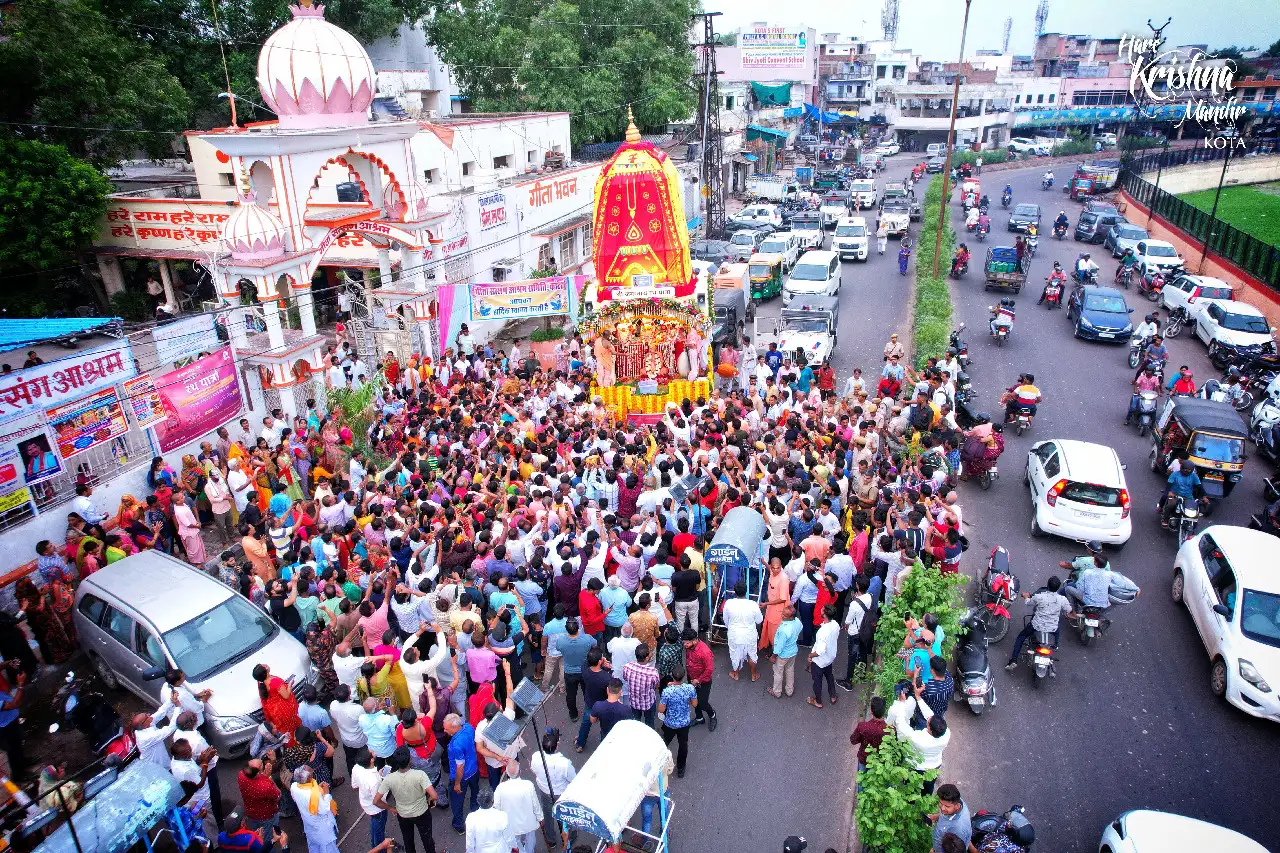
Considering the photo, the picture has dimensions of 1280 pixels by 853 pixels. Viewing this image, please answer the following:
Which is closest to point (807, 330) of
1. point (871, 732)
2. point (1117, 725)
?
point (1117, 725)

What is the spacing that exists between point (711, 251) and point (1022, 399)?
13.7 meters

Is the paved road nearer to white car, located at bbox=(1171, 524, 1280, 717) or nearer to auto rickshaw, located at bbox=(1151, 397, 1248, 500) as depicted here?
white car, located at bbox=(1171, 524, 1280, 717)

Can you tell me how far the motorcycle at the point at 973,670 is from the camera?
8375mm

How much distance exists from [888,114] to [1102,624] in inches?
2946

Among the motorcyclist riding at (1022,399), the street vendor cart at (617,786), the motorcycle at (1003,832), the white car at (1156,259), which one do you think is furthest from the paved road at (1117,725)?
the white car at (1156,259)

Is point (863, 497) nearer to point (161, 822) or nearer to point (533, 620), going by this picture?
point (533, 620)

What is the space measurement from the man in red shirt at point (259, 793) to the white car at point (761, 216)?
30332mm

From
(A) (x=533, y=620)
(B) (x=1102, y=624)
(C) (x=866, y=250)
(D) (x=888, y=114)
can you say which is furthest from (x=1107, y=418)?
(D) (x=888, y=114)

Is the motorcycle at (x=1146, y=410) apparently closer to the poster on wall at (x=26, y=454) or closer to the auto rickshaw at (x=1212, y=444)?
→ the auto rickshaw at (x=1212, y=444)

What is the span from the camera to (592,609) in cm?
824

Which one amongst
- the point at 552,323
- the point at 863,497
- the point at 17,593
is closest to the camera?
the point at 17,593

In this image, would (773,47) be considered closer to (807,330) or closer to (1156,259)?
(1156,259)

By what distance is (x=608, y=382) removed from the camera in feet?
51.3

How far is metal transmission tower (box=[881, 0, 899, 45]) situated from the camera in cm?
11006
